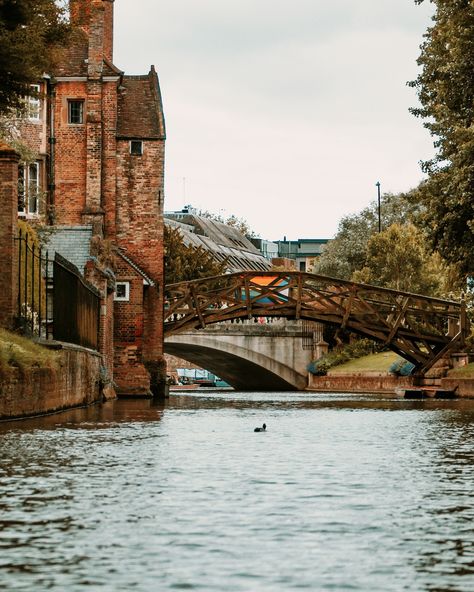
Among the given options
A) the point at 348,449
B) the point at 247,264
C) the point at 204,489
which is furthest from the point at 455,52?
the point at 247,264

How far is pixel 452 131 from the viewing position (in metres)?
38.8

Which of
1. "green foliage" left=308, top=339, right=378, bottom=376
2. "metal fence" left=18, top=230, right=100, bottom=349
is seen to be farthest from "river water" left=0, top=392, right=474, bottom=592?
"green foliage" left=308, top=339, right=378, bottom=376

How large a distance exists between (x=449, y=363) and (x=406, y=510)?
54.0 m

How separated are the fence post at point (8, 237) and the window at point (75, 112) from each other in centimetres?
2365

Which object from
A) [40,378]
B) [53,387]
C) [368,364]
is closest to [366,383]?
[368,364]

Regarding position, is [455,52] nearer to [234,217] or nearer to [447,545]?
[447,545]

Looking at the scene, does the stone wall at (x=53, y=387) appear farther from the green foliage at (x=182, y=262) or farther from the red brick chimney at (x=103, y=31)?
the green foliage at (x=182, y=262)

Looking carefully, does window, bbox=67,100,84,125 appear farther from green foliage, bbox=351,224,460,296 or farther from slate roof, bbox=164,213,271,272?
slate roof, bbox=164,213,271,272

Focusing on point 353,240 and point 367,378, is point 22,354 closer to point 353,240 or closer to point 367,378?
point 367,378

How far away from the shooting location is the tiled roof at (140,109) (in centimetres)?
5012

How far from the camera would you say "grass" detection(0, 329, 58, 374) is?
21161 millimetres

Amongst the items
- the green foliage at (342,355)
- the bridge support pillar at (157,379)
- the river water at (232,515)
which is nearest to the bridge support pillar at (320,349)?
the green foliage at (342,355)

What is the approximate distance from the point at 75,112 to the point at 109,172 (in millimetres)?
2451

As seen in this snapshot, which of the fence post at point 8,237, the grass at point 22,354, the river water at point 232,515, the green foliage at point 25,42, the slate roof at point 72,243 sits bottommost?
the river water at point 232,515
